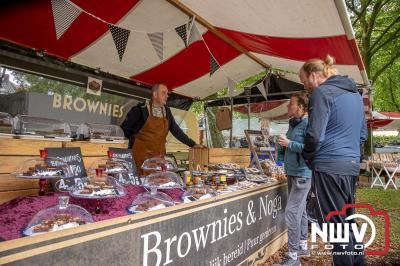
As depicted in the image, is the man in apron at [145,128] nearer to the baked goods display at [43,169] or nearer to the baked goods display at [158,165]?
the baked goods display at [158,165]

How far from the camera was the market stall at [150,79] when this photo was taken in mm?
1481

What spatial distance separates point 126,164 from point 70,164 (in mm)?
475

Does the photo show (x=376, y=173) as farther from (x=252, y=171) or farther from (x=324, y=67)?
(x=324, y=67)

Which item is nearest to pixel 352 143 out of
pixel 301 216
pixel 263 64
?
pixel 301 216

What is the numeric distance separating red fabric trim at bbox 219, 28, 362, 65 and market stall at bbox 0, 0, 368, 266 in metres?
0.02

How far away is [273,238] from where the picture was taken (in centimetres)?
350

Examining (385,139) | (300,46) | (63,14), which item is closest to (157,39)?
(63,14)

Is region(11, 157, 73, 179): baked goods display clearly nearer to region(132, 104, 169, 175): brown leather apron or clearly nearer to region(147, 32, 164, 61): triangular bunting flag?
region(132, 104, 169, 175): brown leather apron

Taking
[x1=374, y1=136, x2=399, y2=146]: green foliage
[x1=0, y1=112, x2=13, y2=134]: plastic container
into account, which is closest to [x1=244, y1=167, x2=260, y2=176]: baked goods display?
[x1=0, y1=112, x2=13, y2=134]: plastic container

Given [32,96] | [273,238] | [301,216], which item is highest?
[32,96]

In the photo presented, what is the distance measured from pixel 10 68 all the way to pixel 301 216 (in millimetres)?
3721

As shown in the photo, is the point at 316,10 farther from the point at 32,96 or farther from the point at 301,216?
the point at 32,96

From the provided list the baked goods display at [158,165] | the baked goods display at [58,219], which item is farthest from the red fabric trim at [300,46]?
the baked goods display at [58,219]

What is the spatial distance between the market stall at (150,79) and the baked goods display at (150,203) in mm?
37
